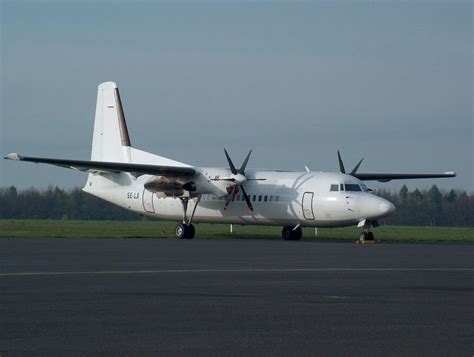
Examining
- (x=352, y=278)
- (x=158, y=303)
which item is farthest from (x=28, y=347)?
(x=352, y=278)

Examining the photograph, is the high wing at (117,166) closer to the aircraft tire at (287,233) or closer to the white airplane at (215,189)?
the white airplane at (215,189)

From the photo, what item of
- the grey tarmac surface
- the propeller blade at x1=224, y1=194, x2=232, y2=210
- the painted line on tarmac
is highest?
the propeller blade at x1=224, y1=194, x2=232, y2=210

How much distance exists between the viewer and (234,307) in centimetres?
1427

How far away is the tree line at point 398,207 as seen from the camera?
271ft

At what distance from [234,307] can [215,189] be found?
101 ft

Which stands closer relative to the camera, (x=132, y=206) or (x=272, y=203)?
(x=272, y=203)

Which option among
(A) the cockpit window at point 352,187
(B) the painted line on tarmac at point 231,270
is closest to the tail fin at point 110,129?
(A) the cockpit window at point 352,187

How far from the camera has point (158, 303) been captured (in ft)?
48.2

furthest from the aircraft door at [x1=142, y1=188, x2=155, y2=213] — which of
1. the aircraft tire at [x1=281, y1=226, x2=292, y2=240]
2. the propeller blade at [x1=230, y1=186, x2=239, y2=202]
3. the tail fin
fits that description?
the aircraft tire at [x1=281, y1=226, x2=292, y2=240]

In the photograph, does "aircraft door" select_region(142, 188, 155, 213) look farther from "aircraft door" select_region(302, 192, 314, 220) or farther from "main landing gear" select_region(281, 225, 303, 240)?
"aircraft door" select_region(302, 192, 314, 220)

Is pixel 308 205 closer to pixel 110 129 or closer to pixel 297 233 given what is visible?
pixel 297 233

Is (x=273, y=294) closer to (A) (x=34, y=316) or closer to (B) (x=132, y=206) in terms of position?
(A) (x=34, y=316)

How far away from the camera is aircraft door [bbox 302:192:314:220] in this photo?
42094mm

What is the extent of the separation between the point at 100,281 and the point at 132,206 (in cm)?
3046
